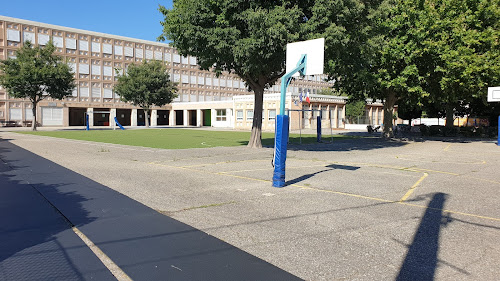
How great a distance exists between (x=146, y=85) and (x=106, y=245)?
50678 millimetres

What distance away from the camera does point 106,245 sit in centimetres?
468

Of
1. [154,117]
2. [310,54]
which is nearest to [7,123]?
[154,117]

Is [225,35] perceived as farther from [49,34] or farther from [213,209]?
[49,34]

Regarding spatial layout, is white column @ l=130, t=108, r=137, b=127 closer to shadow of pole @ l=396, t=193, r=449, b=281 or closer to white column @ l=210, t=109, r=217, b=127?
white column @ l=210, t=109, r=217, b=127

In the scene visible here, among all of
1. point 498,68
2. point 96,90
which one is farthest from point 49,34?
point 498,68

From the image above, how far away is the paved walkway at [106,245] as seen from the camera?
3.86 metres

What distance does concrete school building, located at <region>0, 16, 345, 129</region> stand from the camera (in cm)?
5783

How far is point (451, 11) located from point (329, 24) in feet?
46.3

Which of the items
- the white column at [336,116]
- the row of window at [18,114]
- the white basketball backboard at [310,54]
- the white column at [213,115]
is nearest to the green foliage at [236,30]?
the white basketball backboard at [310,54]

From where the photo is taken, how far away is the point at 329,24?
53.9 feet

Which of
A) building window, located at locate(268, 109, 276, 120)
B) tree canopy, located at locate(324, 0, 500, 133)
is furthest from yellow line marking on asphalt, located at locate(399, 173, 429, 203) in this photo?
building window, located at locate(268, 109, 276, 120)

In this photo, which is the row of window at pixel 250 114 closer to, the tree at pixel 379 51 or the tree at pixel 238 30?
the tree at pixel 379 51

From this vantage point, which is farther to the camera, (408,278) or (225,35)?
(225,35)

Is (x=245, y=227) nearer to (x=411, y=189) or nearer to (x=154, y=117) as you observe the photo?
(x=411, y=189)
